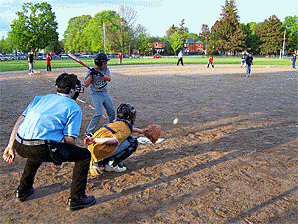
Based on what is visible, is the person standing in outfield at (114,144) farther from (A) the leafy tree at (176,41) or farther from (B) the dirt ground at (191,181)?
(A) the leafy tree at (176,41)

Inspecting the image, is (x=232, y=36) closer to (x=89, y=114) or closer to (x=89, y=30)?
(x=89, y=30)

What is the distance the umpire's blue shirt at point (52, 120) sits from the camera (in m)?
3.29

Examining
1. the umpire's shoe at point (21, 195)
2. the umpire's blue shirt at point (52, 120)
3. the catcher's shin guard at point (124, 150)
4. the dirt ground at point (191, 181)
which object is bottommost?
the dirt ground at point (191, 181)

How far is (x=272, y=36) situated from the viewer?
95.3 m

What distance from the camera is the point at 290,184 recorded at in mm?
4289

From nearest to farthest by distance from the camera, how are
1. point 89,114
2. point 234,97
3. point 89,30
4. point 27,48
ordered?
1. point 89,114
2. point 234,97
3. point 27,48
4. point 89,30

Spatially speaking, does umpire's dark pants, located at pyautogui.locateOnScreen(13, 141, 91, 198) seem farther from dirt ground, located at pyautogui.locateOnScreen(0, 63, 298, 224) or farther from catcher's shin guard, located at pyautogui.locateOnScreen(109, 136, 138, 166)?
catcher's shin guard, located at pyautogui.locateOnScreen(109, 136, 138, 166)

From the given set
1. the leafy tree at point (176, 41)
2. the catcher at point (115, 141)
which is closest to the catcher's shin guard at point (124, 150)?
the catcher at point (115, 141)

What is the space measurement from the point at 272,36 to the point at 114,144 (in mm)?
103615

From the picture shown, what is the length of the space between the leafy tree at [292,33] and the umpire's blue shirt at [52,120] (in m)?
107

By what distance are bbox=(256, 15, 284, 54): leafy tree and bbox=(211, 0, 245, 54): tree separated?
7209 millimetres

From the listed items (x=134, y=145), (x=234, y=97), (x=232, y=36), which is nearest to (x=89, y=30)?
(x=232, y=36)

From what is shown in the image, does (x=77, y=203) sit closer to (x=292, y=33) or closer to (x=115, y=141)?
(x=115, y=141)

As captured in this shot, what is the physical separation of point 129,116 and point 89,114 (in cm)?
492
